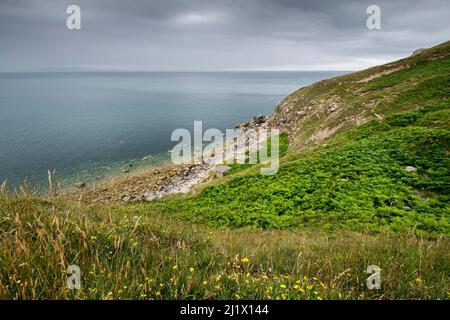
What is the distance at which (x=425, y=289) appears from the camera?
441 centimetres

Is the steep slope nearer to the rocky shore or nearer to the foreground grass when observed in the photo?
the foreground grass

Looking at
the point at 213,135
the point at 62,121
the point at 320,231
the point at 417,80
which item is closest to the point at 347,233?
the point at 320,231

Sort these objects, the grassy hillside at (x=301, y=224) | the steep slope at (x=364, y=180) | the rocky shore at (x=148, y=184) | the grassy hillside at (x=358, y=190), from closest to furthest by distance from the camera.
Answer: the grassy hillside at (x=301, y=224) < the grassy hillside at (x=358, y=190) < the steep slope at (x=364, y=180) < the rocky shore at (x=148, y=184)

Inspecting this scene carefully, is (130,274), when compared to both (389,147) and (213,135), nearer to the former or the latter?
(389,147)

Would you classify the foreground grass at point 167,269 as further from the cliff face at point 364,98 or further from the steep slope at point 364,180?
the cliff face at point 364,98

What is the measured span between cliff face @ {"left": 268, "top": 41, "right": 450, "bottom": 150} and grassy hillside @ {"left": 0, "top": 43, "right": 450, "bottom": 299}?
9.8 inches

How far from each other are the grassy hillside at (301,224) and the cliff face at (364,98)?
25 centimetres

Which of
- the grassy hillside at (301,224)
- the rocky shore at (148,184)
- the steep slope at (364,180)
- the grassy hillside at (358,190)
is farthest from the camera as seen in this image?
the rocky shore at (148,184)

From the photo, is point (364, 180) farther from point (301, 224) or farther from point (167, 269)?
point (167, 269)

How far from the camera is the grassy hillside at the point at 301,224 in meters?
3.85

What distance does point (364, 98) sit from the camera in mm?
34938

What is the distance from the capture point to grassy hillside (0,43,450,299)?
385 centimetres

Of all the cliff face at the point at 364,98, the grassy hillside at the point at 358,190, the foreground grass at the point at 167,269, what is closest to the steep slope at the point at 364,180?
the grassy hillside at the point at 358,190

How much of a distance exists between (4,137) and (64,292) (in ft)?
255
